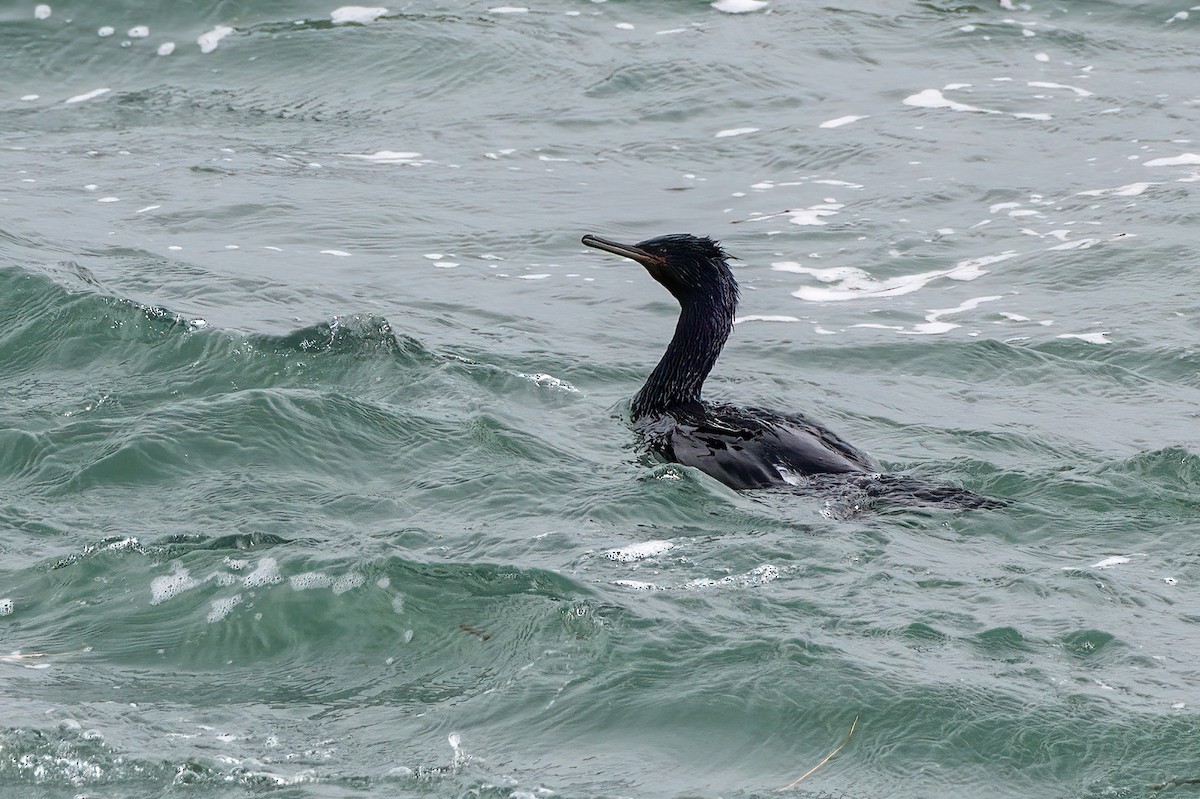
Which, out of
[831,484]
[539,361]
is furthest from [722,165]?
[831,484]

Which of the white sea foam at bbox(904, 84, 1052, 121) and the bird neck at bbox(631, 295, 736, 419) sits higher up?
the white sea foam at bbox(904, 84, 1052, 121)

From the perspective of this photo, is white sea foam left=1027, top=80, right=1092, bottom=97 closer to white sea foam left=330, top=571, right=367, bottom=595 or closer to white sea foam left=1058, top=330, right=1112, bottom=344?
white sea foam left=1058, top=330, right=1112, bottom=344

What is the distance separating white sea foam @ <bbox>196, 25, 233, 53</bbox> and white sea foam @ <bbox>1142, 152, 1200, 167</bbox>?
8.73 m

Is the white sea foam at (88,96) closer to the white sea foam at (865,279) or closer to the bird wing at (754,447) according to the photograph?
the white sea foam at (865,279)

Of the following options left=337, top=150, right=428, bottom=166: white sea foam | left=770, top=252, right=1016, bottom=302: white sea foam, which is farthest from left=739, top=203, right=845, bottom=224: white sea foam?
left=337, top=150, right=428, bottom=166: white sea foam

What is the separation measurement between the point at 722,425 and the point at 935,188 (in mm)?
5375

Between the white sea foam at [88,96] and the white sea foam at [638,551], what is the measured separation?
977cm

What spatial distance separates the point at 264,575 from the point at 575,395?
122 inches

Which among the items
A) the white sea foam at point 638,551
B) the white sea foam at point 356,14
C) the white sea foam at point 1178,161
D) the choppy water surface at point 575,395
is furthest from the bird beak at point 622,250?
the white sea foam at point 356,14

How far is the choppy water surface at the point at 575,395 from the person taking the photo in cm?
470

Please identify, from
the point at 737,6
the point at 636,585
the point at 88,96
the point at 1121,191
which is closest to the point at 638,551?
the point at 636,585

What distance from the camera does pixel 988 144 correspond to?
13.1 meters

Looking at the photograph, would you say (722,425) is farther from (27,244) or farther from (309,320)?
(27,244)

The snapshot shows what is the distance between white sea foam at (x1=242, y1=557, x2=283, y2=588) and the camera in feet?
18.2
